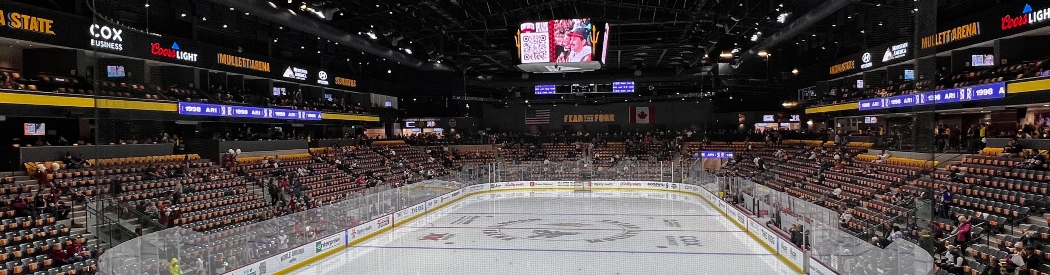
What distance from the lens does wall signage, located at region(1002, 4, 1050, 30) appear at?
14.2 m

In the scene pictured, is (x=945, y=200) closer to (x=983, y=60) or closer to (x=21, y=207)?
(x=983, y=60)

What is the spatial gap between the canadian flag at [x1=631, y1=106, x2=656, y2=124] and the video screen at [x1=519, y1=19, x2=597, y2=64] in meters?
24.0

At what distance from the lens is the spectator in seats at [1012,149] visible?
13.9m

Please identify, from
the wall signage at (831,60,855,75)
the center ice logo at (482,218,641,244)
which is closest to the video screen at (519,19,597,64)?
the center ice logo at (482,218,641,244)

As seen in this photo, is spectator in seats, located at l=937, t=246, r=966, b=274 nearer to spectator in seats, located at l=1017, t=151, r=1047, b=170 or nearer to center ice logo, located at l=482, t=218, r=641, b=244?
spectator in seats, located at l=1017, t=151, r=1047, b=170

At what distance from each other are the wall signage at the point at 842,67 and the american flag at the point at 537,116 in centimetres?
1980

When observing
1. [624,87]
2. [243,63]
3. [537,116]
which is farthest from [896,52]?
[537,116]

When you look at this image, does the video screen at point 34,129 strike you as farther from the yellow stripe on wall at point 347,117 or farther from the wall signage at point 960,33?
the wall signage at point 960,33

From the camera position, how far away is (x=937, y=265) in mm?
8578

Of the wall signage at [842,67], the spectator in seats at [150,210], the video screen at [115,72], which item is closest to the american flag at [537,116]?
the wall signage at [842,67]

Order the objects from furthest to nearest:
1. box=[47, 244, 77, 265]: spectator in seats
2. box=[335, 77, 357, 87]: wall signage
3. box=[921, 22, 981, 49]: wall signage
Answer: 1. box=[335, 77, 357, 87]: wall signage
2. box=[921, 22, 981, 49]: wall signage
3. box=[47, 244, 77, 265]: spectator in seats

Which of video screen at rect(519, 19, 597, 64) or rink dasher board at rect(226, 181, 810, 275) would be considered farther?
video screen at rect(519, 19, 597, 64)

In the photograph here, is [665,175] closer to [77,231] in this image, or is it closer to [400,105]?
[400,105]

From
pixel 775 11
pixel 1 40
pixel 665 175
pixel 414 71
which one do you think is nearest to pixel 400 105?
pixel 414 71
